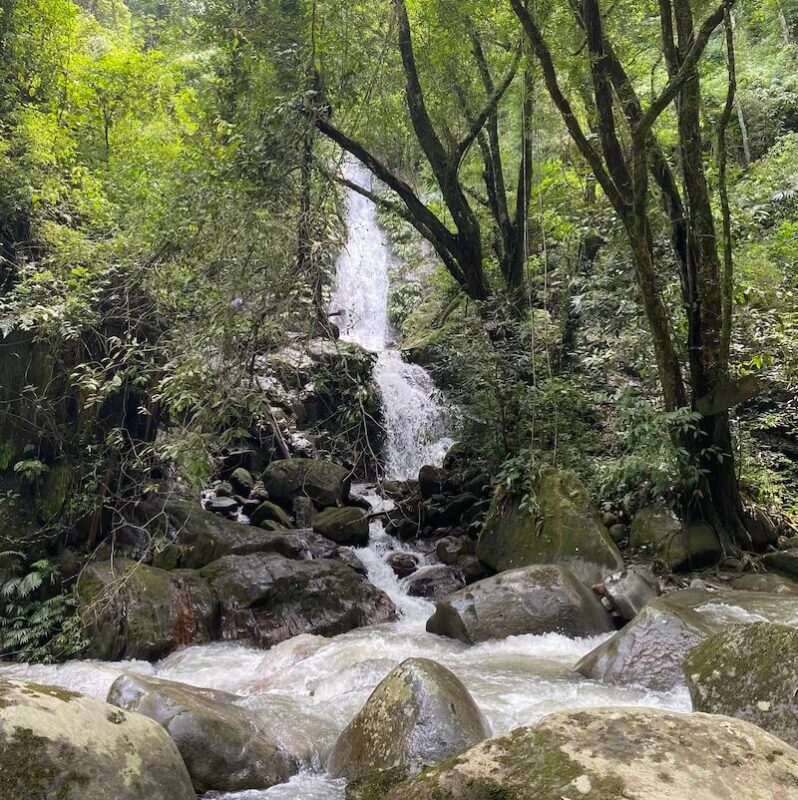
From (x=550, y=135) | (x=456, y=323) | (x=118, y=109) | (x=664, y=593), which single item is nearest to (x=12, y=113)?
(x=118, y=109)

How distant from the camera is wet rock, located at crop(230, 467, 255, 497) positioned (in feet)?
41.4

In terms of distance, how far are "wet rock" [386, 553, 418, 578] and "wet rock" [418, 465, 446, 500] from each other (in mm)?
1986

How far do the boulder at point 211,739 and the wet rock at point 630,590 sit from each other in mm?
4049

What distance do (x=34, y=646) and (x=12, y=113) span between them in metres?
7.77

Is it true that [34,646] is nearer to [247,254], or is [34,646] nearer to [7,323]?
[7,323]

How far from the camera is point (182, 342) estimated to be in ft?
22.6

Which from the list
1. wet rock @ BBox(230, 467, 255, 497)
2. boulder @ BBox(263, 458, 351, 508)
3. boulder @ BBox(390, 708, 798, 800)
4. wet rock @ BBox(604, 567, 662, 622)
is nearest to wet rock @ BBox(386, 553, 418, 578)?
boulder @ BBox(263, 458, 351, 508)

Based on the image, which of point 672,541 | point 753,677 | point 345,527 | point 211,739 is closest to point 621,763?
point 753,677

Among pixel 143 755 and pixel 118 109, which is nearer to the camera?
pixel 143 755

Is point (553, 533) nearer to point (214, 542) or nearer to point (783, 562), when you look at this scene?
point (783, 562)

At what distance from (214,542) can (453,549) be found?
3.50 meters

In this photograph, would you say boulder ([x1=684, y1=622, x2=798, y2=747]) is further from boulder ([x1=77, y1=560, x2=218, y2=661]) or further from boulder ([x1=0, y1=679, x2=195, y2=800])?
boulder ([x1=77, y1=560, x2=218, y2=661])

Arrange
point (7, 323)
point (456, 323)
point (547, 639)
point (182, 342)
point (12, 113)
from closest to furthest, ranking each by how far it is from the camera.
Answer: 1. point (547, 639)
2. point (182, 342)
3. point (7, 323)
4. point (12, 113)
5. point (456, 323)

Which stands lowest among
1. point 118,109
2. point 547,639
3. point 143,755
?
point 547,639
